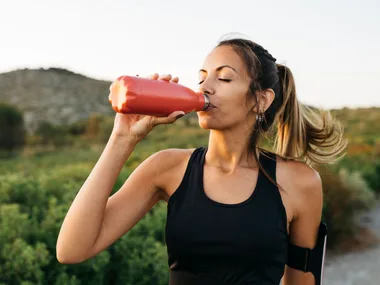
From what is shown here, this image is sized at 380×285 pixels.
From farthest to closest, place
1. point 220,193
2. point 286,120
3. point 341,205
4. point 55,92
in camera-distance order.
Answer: point 55,92 → point 341,205 → point 286,120 → point 220,193

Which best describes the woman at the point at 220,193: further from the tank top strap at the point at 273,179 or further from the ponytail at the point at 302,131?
the ponytail at the point at 302,131

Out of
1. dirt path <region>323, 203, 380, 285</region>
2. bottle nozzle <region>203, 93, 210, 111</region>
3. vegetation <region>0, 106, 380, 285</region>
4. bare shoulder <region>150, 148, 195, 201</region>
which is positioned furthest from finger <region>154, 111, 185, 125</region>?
dirt path <region>323, 203, 380, 285</region>

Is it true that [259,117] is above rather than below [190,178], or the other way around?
above

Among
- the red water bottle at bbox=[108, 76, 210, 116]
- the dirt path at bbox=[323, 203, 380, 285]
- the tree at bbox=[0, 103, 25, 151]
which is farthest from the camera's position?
the tree at bbox=[0, 103, 25, 151]

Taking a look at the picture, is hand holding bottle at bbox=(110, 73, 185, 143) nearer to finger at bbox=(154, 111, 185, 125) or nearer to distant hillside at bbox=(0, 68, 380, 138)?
finger at bbox=(154, 111, 185, 125)

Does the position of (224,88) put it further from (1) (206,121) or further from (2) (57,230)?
(2) (57,230)

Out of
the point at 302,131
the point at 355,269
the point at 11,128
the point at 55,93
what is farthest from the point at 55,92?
the point at 302,131

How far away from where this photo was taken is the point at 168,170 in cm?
222

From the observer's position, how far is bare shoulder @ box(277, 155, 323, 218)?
2.25m

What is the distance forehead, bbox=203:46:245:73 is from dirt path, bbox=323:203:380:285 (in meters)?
5.71

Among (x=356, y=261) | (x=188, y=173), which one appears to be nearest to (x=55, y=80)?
(x=356, y=261)

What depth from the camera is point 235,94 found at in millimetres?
2148

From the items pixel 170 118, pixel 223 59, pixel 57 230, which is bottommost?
pixel 57 230

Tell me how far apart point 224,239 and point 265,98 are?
2.28ft
